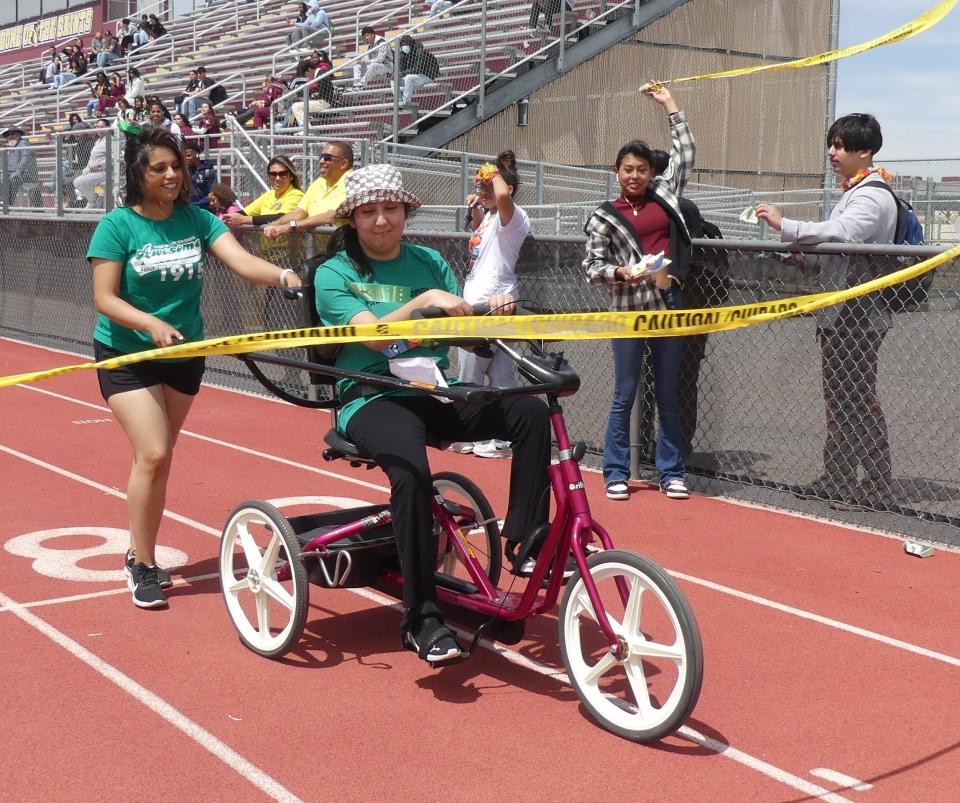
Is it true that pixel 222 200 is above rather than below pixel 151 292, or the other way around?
above

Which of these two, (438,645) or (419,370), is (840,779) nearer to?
(438,645)

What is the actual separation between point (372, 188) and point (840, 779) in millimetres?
2725

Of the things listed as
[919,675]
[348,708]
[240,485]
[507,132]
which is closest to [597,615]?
[348,708]

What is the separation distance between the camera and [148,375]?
17.7 ft

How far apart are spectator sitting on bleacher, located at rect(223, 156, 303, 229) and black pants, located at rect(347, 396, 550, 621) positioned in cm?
727

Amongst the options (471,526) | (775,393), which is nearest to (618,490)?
(775,393)

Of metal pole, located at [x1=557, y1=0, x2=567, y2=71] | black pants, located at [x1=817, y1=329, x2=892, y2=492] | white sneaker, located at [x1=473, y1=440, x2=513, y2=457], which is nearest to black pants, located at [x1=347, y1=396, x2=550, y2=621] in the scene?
black pants, located at [x1=817, y1=329, x2=892, y2=492]

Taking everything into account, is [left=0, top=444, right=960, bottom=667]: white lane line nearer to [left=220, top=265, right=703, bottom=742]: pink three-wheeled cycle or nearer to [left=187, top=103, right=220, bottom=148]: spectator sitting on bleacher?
[left=220, top=265, right=703, bottom=742]: pink three-wheeled cycle

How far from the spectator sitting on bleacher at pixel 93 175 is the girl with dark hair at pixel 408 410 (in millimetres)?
12044

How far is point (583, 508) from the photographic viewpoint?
4.13 m

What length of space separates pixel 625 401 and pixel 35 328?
10.8m

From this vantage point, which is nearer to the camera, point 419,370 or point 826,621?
point 419,370

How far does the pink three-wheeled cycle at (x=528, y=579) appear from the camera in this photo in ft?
12.9

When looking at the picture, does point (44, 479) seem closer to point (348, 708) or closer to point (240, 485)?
point (240, 485)
